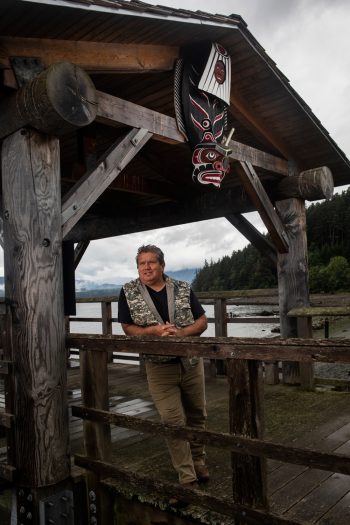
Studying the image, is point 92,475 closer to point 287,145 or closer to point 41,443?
point 41,443

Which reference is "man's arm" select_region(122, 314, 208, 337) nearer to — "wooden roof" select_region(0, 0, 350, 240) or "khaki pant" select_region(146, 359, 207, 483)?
"khaki pant" select_region(146, 359, 207, 483)

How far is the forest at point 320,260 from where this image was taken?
253 ft

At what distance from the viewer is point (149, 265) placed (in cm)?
330

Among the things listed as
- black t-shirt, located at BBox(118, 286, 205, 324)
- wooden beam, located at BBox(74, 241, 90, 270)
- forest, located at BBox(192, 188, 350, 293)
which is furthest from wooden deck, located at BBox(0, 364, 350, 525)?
forest, located at BBox(192, 188, 350, 293)

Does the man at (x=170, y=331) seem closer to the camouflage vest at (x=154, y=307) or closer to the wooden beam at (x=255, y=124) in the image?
the camouflage vest at (x=154, y=307)

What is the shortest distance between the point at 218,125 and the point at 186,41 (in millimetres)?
991

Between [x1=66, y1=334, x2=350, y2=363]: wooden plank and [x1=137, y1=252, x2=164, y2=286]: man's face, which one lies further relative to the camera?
[x1=137, y1=252, x2=164, y2=286]: man's face

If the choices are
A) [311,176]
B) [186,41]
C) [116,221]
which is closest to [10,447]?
[186,41]

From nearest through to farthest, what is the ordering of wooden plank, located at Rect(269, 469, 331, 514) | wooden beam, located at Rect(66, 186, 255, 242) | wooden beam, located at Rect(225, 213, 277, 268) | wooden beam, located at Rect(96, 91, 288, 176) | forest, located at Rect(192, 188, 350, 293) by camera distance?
wooden plank, located at Rect(269, 469, 331, 514), wooden beam, located at Rect(96, 91, 288, 176), wooden beam, located at Rect(225, 213, 277, 268), wooden beam, located at Rect(66, 186, 255, 242), forest, located at Rect(192, 188, 350, 293)

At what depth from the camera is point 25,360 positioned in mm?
3402

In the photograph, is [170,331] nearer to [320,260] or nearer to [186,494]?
[186,494]

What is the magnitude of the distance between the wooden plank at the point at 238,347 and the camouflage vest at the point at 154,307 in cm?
A: 27

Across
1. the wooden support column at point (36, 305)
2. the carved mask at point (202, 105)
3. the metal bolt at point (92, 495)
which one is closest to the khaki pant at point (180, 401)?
the metal bolt at point (92, 495)

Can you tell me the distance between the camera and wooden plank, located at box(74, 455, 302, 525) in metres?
2.41
